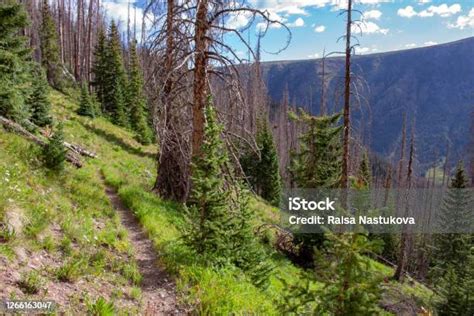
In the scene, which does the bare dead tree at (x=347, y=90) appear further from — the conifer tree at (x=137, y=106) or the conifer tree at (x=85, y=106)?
the conifer tree at (x=85, y=106)

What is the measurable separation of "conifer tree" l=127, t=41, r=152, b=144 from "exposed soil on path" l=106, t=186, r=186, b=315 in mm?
19153

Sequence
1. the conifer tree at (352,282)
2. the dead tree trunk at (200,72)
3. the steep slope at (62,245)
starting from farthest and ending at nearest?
the dead tree trunk at (200,72), the steep slope at (62,245), the conifer tree at (352,282)

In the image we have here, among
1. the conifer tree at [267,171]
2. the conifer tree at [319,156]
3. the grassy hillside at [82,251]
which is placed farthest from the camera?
the conifer tree at [267,171]

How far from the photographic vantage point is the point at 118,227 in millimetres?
8492

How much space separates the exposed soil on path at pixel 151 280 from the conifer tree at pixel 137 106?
19153 millimetres

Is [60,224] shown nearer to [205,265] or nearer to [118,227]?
[118,227]

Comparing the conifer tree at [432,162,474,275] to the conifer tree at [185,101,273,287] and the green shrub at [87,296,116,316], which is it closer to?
the conifer tree at [185,101,273,287]

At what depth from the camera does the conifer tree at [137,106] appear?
1102 inches

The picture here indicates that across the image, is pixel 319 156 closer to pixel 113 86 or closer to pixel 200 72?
pixel 200 72

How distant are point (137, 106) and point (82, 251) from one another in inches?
1060

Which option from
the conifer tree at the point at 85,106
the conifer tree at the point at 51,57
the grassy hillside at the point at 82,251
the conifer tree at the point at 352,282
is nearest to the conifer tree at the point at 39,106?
the grassy hillside at the point at 82,251

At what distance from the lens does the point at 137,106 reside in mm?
31875

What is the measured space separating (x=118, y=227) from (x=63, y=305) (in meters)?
4.07

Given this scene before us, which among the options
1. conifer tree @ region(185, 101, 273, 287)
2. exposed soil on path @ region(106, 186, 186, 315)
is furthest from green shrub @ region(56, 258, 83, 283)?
conifer tree @ region(185, 101, 273, 287)
